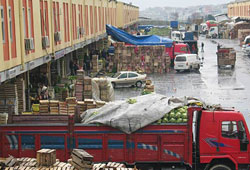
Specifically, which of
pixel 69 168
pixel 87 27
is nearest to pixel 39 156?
pixel 69 168

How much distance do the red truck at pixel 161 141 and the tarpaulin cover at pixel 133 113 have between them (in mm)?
196

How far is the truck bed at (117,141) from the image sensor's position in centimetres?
1424

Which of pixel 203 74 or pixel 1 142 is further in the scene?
pixel 203 74

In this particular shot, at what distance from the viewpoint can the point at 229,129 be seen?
14430 millimetres

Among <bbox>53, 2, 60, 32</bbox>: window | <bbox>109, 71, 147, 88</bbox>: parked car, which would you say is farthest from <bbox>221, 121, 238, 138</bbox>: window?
<bbox>109, 71, 147, 88</bbox>: parked car

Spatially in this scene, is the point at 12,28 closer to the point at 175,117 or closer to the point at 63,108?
the point at 63,108

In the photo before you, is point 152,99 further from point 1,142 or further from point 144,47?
point 144,47

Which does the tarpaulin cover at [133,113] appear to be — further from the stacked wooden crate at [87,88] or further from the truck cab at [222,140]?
the stacked wooden crate at [87,88]

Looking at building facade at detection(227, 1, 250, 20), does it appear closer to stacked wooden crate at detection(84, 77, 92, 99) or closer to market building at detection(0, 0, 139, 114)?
market building at detection(0, 0, 139, 114)

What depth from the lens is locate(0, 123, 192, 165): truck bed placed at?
14.2 m

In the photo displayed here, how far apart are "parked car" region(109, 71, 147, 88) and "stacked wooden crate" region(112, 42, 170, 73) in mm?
7160

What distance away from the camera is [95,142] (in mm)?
14352

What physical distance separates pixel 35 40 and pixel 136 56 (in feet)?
72.3

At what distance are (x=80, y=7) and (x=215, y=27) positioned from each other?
60.3 m
